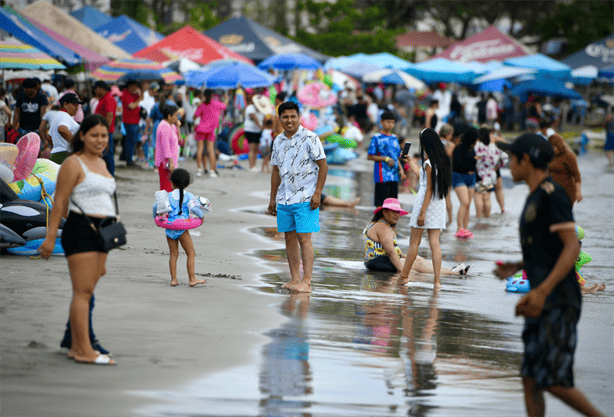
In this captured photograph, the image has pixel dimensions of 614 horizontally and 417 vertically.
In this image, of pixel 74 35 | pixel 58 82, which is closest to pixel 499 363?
pixel 74 35

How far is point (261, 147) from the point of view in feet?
66.9

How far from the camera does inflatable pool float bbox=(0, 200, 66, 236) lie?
8.98 meters

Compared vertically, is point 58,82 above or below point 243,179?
above

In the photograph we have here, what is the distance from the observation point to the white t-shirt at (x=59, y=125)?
454 inches

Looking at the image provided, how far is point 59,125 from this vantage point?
37.6 feet

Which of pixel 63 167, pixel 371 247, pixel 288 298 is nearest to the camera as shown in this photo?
pixel 63 167

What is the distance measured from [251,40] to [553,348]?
29.7m

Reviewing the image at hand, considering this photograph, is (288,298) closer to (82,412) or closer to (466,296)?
(466,296)

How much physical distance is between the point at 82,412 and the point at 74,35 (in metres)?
19.7

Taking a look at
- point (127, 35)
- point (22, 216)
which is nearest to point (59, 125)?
point (22, 216)

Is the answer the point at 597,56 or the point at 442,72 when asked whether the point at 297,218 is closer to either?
the point at 442,72

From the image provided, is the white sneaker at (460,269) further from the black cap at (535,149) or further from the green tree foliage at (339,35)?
the green tree foliage at (339,35)

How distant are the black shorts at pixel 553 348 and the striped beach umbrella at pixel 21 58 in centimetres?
1223

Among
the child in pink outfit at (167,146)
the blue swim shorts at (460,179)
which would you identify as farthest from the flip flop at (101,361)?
the blue swim shorts at (460,179)
